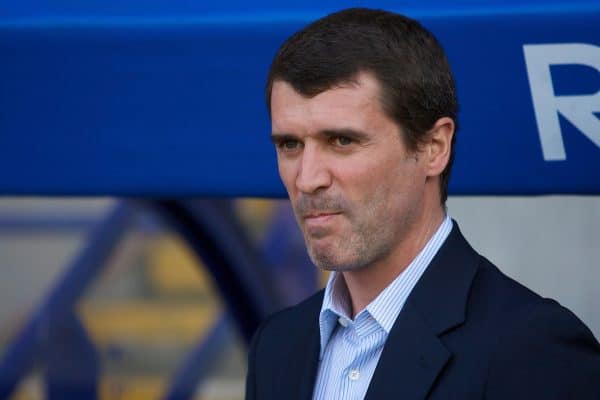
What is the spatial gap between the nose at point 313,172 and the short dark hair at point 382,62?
0.28ft

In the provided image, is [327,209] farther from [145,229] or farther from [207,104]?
[145,229]

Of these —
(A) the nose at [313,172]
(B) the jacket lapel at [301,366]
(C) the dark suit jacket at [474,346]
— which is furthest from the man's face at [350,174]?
(B) the jacket lapel at [301,366]

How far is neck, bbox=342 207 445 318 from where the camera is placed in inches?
73.4

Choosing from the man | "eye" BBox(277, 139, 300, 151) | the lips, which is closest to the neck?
the man

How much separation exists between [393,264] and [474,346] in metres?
0.20

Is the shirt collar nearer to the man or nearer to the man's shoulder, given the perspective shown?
the man

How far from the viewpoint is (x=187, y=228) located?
4773mm

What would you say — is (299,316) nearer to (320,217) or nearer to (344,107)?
(320,217)

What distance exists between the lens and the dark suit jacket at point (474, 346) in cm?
167

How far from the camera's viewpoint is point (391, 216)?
1.83 meters

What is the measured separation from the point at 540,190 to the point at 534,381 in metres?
0.59

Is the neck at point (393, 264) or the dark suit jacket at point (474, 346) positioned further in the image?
the neck at point (393, 264)

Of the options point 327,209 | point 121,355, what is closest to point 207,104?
point 327,209

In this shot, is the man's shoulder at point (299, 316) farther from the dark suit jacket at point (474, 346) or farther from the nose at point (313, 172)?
the nose at point (313, 172)
